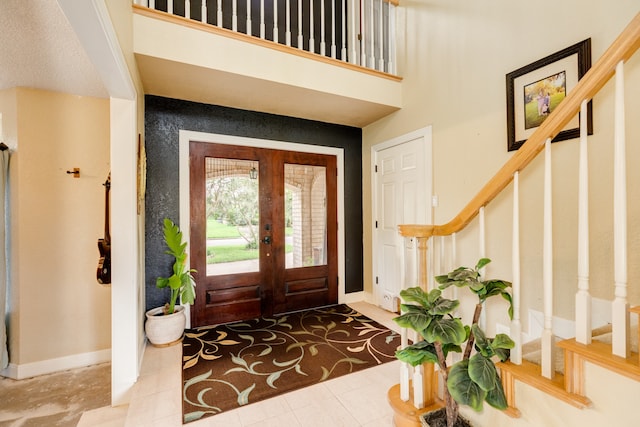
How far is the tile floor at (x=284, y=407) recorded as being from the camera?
1.70 m

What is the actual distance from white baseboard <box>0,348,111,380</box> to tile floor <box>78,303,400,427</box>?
802 mm

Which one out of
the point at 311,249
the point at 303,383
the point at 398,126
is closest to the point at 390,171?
the point at 398,126

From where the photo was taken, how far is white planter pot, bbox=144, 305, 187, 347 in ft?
8.56

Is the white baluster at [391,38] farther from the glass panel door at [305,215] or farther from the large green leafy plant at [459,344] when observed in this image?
the large green leafy plant at [459,344]

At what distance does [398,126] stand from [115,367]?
341 cm

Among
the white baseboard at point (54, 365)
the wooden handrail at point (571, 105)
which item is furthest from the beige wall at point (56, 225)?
the wooden handrail at point (571, 105)

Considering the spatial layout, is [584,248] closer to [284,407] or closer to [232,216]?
[284,407]

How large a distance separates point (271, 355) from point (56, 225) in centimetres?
222

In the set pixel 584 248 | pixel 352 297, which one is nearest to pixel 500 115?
pixel 584 248

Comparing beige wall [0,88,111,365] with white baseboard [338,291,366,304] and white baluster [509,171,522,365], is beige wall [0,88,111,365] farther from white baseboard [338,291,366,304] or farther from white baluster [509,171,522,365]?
white baluster [509,171,522,365]

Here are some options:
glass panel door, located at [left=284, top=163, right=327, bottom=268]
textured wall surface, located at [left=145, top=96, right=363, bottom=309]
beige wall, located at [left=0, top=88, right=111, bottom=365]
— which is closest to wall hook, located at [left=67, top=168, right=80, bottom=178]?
beige wall, located at [left=0, top=88, right=111, bottom=365]

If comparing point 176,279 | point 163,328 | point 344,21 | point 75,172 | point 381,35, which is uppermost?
point 344,21

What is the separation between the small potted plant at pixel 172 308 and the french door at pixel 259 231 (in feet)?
1.19

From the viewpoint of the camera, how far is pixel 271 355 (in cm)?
248
